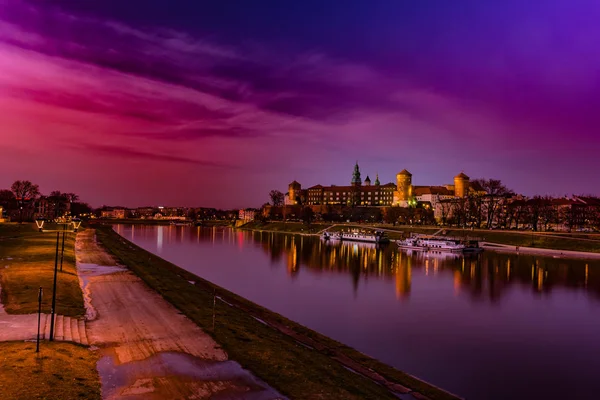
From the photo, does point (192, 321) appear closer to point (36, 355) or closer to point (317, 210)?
point (36, 355)

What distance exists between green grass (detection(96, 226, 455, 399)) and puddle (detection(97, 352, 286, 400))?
0.49 metres

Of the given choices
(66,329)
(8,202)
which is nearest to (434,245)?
(66,329)

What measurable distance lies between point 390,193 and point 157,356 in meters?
174

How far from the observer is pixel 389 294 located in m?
31.0

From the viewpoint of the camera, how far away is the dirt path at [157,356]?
37.3 feet

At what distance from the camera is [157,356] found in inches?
539

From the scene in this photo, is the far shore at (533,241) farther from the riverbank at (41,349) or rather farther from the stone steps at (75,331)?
the stone steps at (75,331)

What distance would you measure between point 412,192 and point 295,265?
132 m

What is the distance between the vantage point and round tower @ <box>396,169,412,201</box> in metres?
171

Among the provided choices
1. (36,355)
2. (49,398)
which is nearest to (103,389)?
(49,398)

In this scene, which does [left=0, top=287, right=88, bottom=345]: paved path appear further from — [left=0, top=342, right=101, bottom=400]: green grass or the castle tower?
the castle tower

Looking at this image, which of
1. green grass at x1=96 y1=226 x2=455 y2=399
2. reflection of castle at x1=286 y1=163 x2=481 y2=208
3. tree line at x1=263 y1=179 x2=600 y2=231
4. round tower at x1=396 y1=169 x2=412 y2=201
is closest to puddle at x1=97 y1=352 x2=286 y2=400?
green grass at x1=96 y1=226 x2=455 y2=399

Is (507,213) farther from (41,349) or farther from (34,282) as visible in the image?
(41,349)

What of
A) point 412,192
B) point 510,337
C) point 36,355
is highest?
point 412,192
